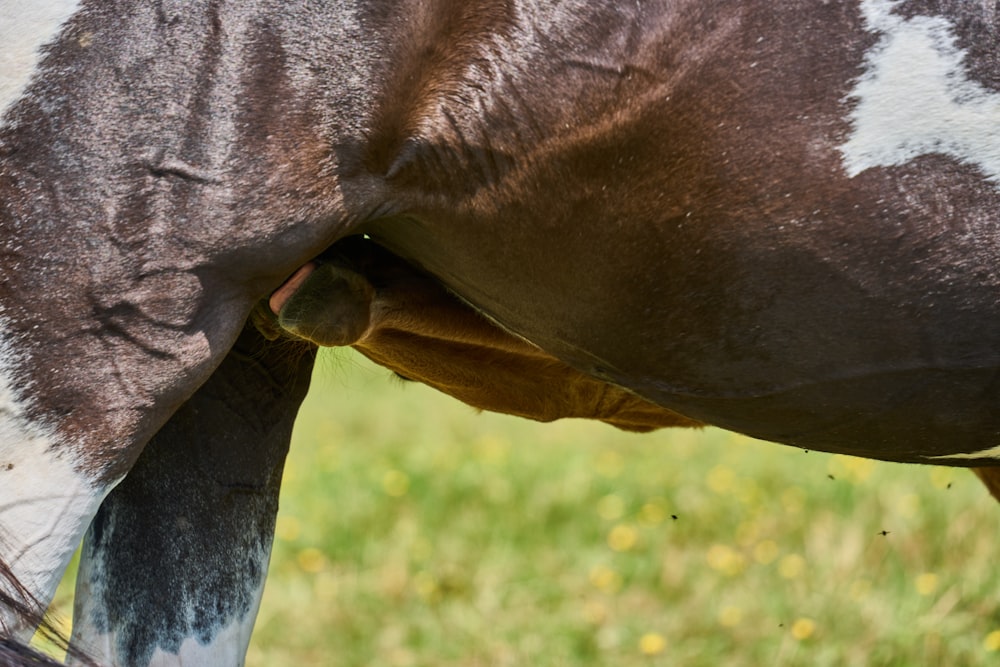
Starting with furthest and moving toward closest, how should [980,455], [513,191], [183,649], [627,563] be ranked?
[627,563] < [183,649] < [980,455] < [513,191]

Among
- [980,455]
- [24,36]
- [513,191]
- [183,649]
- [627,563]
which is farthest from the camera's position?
[627,563]

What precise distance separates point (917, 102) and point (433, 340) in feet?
3.07

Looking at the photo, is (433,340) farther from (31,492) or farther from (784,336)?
(31,492)

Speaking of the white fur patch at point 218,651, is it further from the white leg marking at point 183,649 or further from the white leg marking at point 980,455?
the white leg marking at point 980,455

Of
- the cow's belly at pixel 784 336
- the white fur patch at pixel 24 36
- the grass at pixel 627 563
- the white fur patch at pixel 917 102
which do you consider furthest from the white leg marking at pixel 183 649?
the white fur patch at pixel 917 102

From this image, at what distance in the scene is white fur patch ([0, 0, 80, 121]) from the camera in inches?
55.4

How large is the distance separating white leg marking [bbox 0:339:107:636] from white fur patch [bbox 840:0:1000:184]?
0.99m

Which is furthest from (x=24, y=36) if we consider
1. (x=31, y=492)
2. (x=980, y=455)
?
(x=980, y=455)

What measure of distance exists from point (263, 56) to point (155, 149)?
0.16 m

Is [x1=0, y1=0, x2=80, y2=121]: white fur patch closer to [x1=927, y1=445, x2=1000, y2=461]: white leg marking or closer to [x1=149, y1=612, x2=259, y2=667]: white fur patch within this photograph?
[x1=149, y1=612, x2=259, y2=667]: white fur patch

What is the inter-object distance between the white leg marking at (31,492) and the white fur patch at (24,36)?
0.30 meters

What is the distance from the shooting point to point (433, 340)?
2129 mm

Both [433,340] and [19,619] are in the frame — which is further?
[433,340]

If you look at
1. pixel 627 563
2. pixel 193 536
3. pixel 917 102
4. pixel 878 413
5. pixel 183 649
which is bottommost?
pixel 183 649
